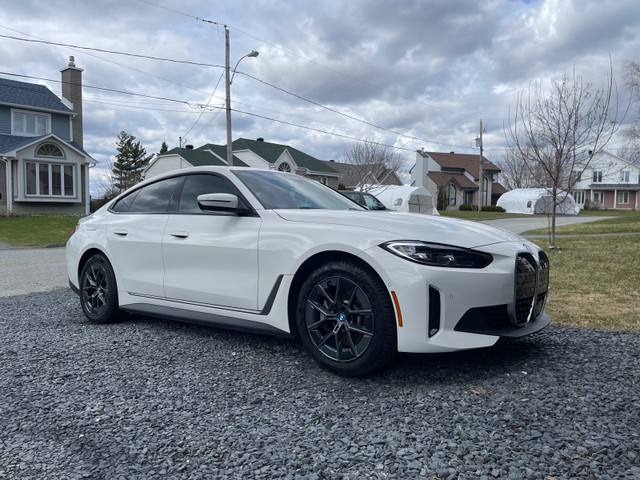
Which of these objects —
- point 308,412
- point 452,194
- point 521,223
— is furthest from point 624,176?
point 308,412

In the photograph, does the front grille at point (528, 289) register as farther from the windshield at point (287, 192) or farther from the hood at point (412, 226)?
the windshield at point (287, 192)

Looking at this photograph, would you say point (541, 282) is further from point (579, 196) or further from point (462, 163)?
point (579, 196)

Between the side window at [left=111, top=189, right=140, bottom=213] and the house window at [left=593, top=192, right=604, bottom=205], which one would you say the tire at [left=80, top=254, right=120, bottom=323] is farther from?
the house window at [left=593, top=192, right=604, bottom=205]

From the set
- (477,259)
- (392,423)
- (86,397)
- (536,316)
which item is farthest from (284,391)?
(536,316)

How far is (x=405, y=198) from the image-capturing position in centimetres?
3753

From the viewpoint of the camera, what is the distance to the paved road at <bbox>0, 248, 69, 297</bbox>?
7.88m

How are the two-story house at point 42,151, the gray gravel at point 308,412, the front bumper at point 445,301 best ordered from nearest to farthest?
the gray gravel at point 308,412, the front bumper at point 445,301, the two-story house at point 42,151

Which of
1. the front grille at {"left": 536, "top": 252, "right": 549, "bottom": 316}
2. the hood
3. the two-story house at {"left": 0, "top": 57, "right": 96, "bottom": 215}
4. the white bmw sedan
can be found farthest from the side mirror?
the two-story house at {"left": 0, "top": 57, "right": 96, "bottom": 215}

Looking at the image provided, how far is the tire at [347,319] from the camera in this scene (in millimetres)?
3250

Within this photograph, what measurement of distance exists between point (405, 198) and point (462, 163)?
3685cm

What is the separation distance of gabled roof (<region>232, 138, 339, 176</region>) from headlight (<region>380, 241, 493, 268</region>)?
135 feet

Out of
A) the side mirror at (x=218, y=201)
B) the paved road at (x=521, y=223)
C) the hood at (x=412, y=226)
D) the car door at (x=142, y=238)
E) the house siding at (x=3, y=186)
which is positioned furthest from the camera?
the house siding at (x=3, y=186)

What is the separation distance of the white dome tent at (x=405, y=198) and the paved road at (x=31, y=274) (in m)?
26.8

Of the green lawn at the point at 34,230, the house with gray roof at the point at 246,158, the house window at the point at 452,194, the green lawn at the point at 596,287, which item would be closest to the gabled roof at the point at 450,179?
the house window at the point at 452,194
